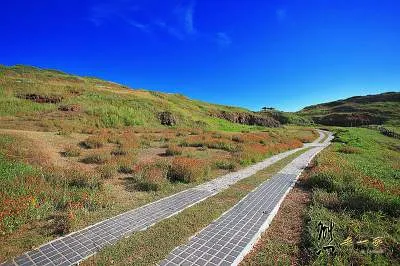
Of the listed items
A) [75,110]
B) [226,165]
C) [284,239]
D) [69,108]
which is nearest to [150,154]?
[226,165]

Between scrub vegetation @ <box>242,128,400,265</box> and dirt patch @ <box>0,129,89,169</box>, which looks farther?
dirt patch @ <box>0,129,89,169</box>

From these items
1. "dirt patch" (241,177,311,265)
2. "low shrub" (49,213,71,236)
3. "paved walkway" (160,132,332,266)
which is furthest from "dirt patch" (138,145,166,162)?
"dirt patch" (241,177,311,265)

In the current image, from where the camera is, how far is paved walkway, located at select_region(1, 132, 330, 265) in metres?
5.82

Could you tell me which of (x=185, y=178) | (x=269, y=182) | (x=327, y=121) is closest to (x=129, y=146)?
(x=185, y=178)

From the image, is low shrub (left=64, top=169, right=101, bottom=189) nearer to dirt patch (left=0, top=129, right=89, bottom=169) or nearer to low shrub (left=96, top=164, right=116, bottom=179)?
low shrub (left=96, top=164, right=116, bottom=179)

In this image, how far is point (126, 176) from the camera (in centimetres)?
1333

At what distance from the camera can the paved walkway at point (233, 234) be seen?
6.10 m

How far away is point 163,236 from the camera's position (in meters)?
7.05

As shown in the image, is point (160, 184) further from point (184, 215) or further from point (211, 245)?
point (211, 245)

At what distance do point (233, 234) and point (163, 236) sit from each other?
1.80 metres

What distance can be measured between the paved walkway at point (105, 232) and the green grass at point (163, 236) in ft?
0.90

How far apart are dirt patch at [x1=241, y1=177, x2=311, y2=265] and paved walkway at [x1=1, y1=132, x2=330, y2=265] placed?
2.80 meters

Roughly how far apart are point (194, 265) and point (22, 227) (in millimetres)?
4652

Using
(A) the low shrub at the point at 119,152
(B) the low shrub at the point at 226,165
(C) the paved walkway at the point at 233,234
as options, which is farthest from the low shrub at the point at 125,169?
(C) the paved walkway at the point at 233,234
